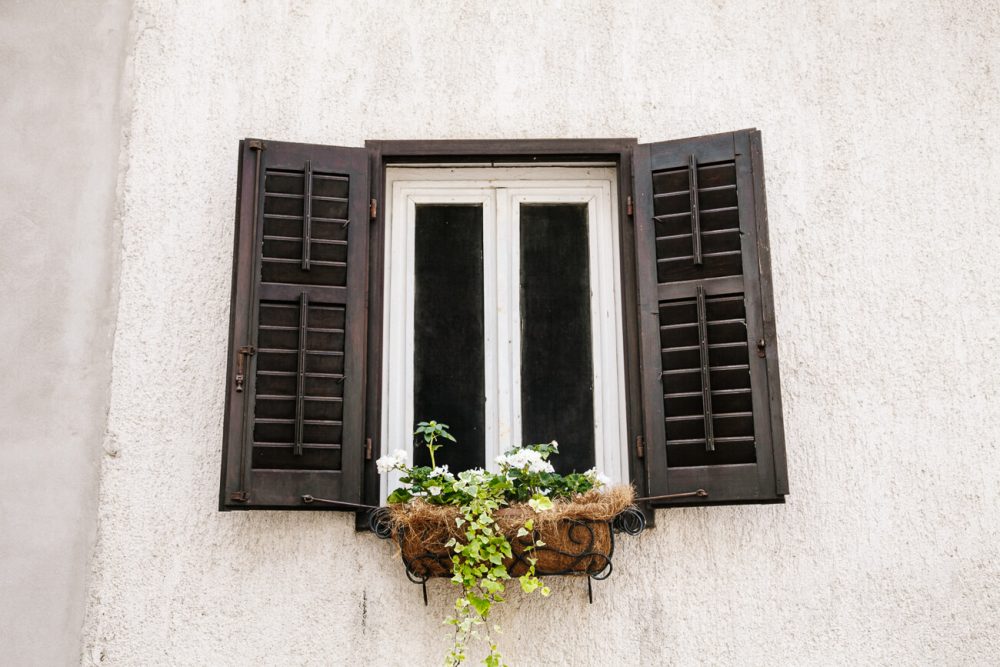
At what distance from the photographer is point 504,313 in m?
4.45

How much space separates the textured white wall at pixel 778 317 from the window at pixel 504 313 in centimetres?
23

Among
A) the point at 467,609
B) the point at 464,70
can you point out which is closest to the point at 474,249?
the point at 464,70

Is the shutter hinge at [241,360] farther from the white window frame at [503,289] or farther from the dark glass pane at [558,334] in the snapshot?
the dark glass pane at [558,334]

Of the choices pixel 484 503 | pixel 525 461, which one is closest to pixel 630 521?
pixel 525 461

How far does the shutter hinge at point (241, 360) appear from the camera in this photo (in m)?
3.99

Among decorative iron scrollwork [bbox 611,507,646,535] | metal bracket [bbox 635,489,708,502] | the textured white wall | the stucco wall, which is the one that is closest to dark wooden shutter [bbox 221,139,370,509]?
the textured white wall

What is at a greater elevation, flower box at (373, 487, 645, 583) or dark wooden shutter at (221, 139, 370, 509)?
dark wooden shutter at (221, 139, 370, 509)

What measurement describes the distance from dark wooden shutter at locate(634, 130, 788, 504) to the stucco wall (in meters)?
2.18

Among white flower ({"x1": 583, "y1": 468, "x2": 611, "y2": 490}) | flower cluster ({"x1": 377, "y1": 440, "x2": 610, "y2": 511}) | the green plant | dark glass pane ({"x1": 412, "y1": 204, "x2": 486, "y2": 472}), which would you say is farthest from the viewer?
dark glass pane ({"x1": 412, "y1": 204, "x2": 486, "y2": 472})

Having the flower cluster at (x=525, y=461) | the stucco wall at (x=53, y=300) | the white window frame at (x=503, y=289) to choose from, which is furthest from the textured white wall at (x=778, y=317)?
the flower cluster at (x=525, y=461)

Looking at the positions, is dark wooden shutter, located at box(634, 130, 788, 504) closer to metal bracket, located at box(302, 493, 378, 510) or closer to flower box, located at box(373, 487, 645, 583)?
flower box, located at box(373, 487, 645, 583)

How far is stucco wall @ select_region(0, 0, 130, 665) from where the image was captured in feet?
13.4

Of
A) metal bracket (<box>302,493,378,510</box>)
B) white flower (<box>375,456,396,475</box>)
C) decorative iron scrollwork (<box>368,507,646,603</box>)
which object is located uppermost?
white flower (<box>375,456,396,475</box>)

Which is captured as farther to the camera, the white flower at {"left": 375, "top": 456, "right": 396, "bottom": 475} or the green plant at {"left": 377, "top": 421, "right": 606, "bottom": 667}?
the white flower at {"left": 375, "top": 456, "right": 396, "bottom": 475}
